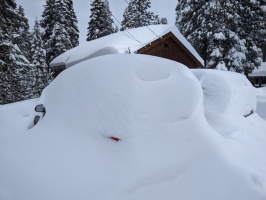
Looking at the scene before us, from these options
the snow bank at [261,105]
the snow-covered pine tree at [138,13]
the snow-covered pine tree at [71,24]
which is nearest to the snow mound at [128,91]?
the snow bank at [261,105]

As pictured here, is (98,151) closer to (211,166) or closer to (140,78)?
(140,78)

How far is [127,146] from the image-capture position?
2098 millimetres

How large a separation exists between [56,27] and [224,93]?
835 inches

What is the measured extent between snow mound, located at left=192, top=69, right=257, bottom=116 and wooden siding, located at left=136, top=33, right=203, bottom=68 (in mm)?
7235

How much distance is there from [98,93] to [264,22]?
64.4 feet

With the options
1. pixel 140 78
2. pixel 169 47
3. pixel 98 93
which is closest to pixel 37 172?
pixel 98 93

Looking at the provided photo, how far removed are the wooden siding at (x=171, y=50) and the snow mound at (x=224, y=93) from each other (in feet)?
23.7

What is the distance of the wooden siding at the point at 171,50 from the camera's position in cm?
1185

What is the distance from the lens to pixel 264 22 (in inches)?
681

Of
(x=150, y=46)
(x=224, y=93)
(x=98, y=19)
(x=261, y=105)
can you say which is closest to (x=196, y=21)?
(x=150, y=46)

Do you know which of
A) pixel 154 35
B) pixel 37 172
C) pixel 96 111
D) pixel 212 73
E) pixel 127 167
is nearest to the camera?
pixel 127 167

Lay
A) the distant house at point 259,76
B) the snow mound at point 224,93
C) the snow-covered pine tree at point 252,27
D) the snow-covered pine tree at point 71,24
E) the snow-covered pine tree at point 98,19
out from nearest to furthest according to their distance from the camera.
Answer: the snow mound at point 224,93 → the snow-covered pine tree at point 252,27 → the snow-covered pine tree at point 71,24 → the snow-covered pine tree at point 98,19 → the distant house at point 259,76

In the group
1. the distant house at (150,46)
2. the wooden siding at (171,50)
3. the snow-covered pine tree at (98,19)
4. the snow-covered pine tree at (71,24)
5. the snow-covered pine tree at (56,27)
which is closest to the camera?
the distant house at (150,46)

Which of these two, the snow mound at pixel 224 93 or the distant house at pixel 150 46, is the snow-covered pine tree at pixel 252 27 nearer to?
the distant house at pixel 150 46
